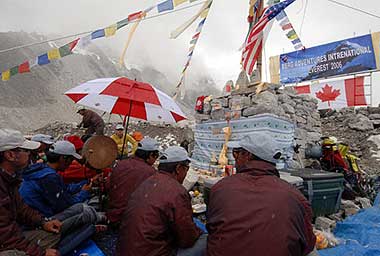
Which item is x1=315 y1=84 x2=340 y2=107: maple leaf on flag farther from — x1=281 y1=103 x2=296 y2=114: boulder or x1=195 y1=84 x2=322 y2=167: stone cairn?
x1=281 y1=103 x2=296 y2=114: boulder

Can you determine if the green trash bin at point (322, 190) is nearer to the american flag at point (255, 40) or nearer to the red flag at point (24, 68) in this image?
the american flag at point (255, 40)

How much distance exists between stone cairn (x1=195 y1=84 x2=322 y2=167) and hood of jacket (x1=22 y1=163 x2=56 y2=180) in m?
4.86

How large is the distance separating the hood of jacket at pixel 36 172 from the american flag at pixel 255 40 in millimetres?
5831

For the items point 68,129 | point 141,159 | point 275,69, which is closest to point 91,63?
point 68,129

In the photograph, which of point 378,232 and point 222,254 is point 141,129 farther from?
point 222,254

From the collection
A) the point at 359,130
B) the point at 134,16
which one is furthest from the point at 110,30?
the point at 359,130

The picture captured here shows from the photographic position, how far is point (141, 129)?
685 inches

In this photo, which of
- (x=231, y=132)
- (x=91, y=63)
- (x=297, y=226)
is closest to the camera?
(x=297, y=226)

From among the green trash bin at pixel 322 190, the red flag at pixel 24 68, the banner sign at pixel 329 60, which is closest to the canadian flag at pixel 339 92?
the banner sign at pixel 329 60

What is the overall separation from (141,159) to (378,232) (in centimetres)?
409

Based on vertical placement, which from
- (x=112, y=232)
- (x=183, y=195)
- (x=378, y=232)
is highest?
(x=183, y=195)

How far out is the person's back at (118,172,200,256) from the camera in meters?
2.13

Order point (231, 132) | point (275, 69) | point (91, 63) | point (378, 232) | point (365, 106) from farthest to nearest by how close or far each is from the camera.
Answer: point (91, 63) < point (275, 69) < point (365, 106) < point (231, 132) < point (378, 232)

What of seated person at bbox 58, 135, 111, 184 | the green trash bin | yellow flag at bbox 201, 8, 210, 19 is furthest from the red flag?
the green trash bin
